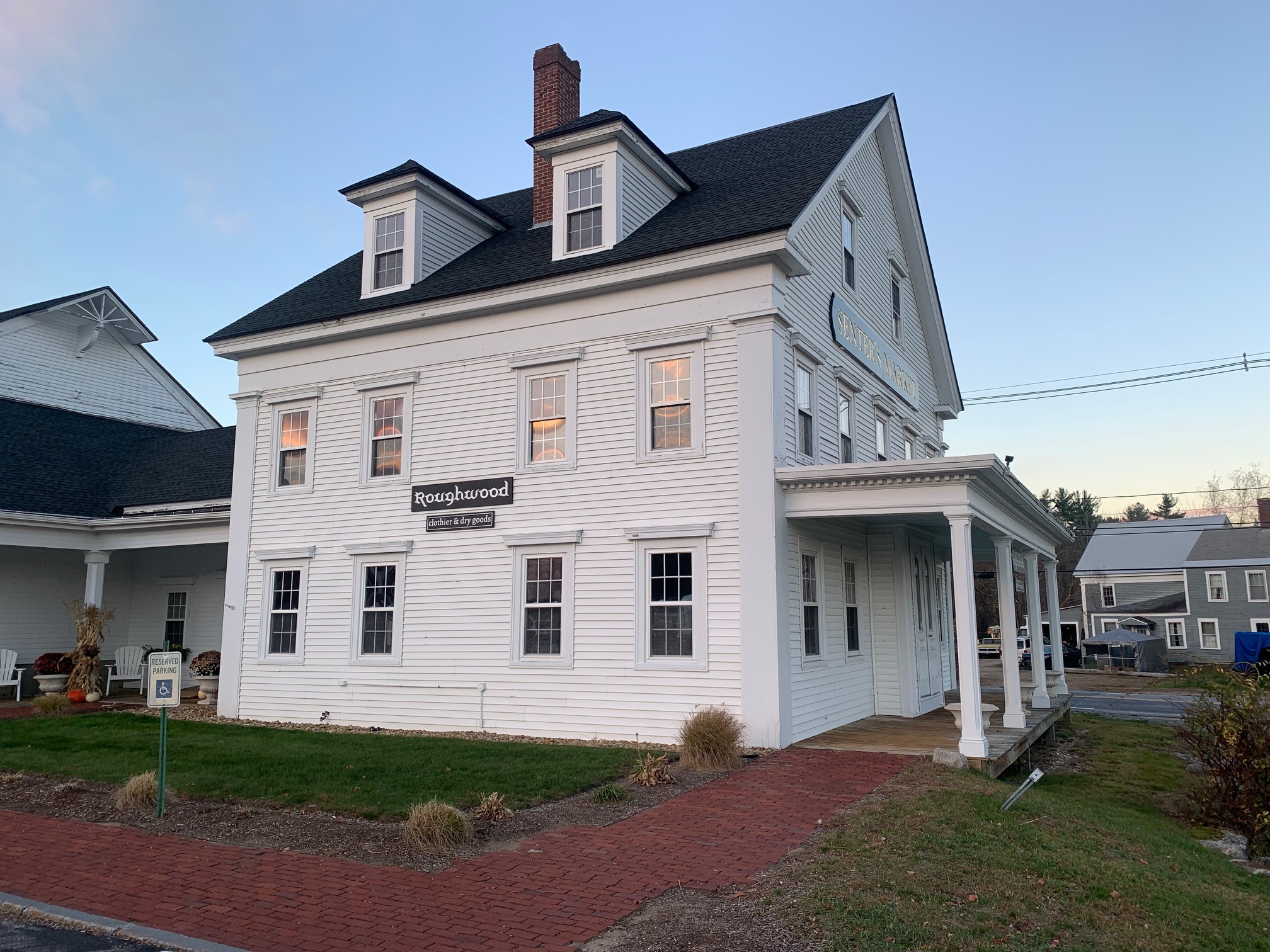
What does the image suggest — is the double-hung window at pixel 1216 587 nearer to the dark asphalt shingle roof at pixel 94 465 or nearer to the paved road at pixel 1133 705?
the paved road at pixel 1133 705

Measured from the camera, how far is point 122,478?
78.0 feet

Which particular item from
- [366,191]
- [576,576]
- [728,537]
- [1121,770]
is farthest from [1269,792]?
[366,191]

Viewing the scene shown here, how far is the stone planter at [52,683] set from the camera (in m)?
20.2

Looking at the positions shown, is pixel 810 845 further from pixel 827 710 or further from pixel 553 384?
pixel 553 384

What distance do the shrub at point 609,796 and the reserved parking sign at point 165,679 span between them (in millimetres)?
4232

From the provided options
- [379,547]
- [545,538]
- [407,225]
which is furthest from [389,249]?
[545,538]

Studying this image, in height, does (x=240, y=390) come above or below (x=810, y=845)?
above

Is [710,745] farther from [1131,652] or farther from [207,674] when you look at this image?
[1131,652]

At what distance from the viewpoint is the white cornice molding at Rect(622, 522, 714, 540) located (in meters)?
13.3

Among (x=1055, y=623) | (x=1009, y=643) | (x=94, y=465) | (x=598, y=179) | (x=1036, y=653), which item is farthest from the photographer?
(x=94, y=465)

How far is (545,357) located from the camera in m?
15.1

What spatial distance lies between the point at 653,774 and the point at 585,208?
9.38 meters

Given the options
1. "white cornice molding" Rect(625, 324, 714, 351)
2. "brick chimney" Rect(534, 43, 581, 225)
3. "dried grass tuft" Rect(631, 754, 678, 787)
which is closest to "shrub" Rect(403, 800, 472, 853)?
"dried grass tuft" Rect(631, 754, 678, 787)

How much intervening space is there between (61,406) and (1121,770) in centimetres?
2706
